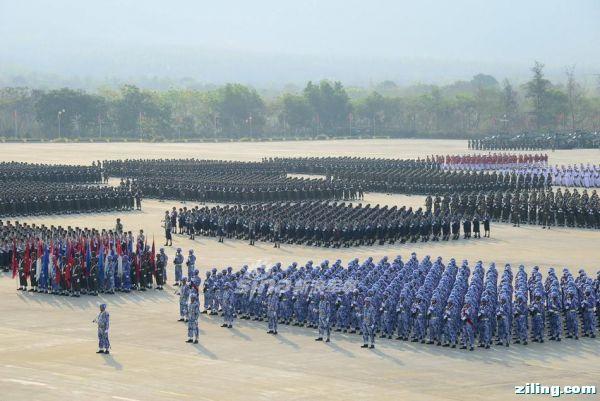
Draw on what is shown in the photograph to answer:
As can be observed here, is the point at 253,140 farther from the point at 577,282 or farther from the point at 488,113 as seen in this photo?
the point at 577,282

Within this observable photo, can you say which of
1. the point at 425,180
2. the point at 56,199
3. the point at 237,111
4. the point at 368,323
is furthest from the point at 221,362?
the point at 237,111

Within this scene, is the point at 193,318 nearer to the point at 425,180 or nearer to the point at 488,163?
the point at 425,180

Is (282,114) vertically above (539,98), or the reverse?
(539,98)

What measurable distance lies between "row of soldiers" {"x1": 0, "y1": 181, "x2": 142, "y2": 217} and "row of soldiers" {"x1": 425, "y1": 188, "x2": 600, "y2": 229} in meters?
13.0

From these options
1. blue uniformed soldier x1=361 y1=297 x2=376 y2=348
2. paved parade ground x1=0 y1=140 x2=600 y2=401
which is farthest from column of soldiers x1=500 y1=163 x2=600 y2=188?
blue uniformed soldier x1=361 y1=297 x2=376 y2=348

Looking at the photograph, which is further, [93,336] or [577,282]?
[577,282]

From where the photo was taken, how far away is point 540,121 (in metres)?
130

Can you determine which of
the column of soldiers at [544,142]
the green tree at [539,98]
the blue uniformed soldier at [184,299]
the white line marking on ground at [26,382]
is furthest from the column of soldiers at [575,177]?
the green tree at [539,98]

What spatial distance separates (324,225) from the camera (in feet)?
123

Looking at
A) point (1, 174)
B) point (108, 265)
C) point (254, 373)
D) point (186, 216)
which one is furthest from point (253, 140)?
point (254, 373)

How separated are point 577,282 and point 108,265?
433 inches

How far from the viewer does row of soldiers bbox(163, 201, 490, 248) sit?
1478 inches
